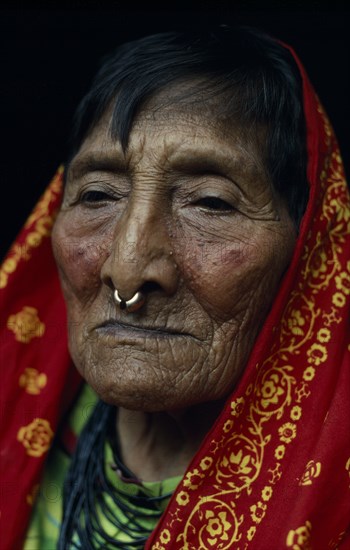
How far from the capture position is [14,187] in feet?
10.2

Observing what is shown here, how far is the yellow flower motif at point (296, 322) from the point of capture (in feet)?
5.92

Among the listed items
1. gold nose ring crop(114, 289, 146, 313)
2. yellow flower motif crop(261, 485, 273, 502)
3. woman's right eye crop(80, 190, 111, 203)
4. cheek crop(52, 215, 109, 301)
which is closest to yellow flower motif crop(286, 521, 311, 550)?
yellow flower motif crop(261, 485, 273, 502)

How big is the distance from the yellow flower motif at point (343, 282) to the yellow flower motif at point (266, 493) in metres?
0.49

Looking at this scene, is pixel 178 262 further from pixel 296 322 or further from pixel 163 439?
pixel 163 439

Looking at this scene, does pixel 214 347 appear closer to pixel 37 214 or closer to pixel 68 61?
pixel 37 214

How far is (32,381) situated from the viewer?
7.14 ft

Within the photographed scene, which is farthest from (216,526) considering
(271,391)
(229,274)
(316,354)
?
(229,274)

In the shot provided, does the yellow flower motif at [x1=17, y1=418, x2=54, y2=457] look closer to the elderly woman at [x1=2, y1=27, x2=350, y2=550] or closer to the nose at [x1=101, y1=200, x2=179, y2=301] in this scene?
the elderly woman at [x1=2, y1=27, x2=350, y2=550]

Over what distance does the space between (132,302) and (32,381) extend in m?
0.61

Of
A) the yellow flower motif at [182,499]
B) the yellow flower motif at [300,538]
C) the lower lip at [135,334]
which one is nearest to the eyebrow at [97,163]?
the lower lip at [135,334]

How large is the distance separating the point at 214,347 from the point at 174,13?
1.45 metres

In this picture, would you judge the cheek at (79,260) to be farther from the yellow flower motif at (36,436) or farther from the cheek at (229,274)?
the yellow flower motif at (36,436)

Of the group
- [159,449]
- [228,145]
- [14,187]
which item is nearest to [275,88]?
[228,145]

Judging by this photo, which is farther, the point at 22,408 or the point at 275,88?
the point at 22,408
